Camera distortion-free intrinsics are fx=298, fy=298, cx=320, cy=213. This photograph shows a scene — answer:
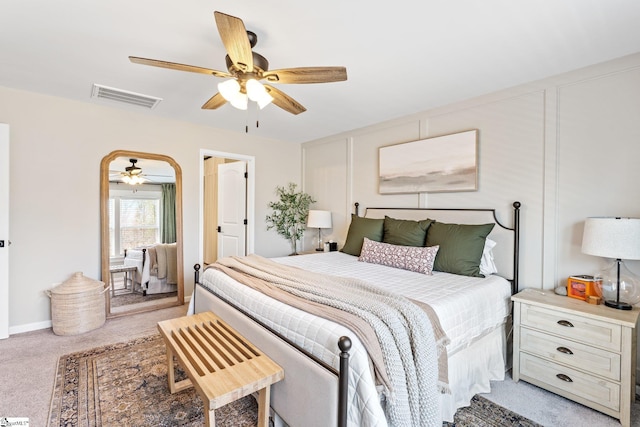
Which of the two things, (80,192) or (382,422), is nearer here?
(382,422)

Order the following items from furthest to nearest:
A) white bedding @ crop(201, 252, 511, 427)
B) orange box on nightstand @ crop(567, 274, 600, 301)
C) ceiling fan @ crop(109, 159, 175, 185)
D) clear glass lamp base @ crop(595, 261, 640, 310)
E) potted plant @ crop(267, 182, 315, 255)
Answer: potted plant @ crop(267, 182, 315, 255)
ceiling fan @ crop(109, 159, 175, 185)
orange box on nightstand @ crop(567, 274, 600, 301)
clear glass lamp base @ crop(595, 261, 640, 310)
white bedding @ crop(201, 252, 511, 427)

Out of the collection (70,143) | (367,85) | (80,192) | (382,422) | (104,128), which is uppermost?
(367,85)

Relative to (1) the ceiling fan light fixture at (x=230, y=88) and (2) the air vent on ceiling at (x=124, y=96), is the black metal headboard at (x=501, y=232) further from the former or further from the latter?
(2) the air vent on ceiling at (x=124, y=96)

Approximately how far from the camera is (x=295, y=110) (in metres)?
2.56

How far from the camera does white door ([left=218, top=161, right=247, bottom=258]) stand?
4809 mm

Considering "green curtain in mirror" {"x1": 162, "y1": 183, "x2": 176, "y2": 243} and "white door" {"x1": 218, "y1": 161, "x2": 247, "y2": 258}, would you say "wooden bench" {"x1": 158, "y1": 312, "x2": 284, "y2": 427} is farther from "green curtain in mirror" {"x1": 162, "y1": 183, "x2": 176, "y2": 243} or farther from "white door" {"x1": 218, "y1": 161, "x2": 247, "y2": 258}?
"white door" {"x1": 218, "y1": 161, "x2": 247, "y2": 258}

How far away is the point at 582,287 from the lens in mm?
2211

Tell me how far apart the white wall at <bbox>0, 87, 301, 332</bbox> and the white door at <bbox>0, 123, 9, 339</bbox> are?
138 millimetres

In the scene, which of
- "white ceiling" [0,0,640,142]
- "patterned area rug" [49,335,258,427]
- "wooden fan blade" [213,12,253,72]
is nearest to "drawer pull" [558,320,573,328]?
"white ceiling" [0,0,640,142]

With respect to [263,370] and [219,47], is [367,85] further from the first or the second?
[263,370]

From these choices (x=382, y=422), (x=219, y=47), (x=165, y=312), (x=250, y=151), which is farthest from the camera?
(x=250, y=151)

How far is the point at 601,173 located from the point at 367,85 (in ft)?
6.62

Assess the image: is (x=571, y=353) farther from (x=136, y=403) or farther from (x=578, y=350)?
(x=136, y=403)

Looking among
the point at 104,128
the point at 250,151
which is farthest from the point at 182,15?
the point at 250,151
